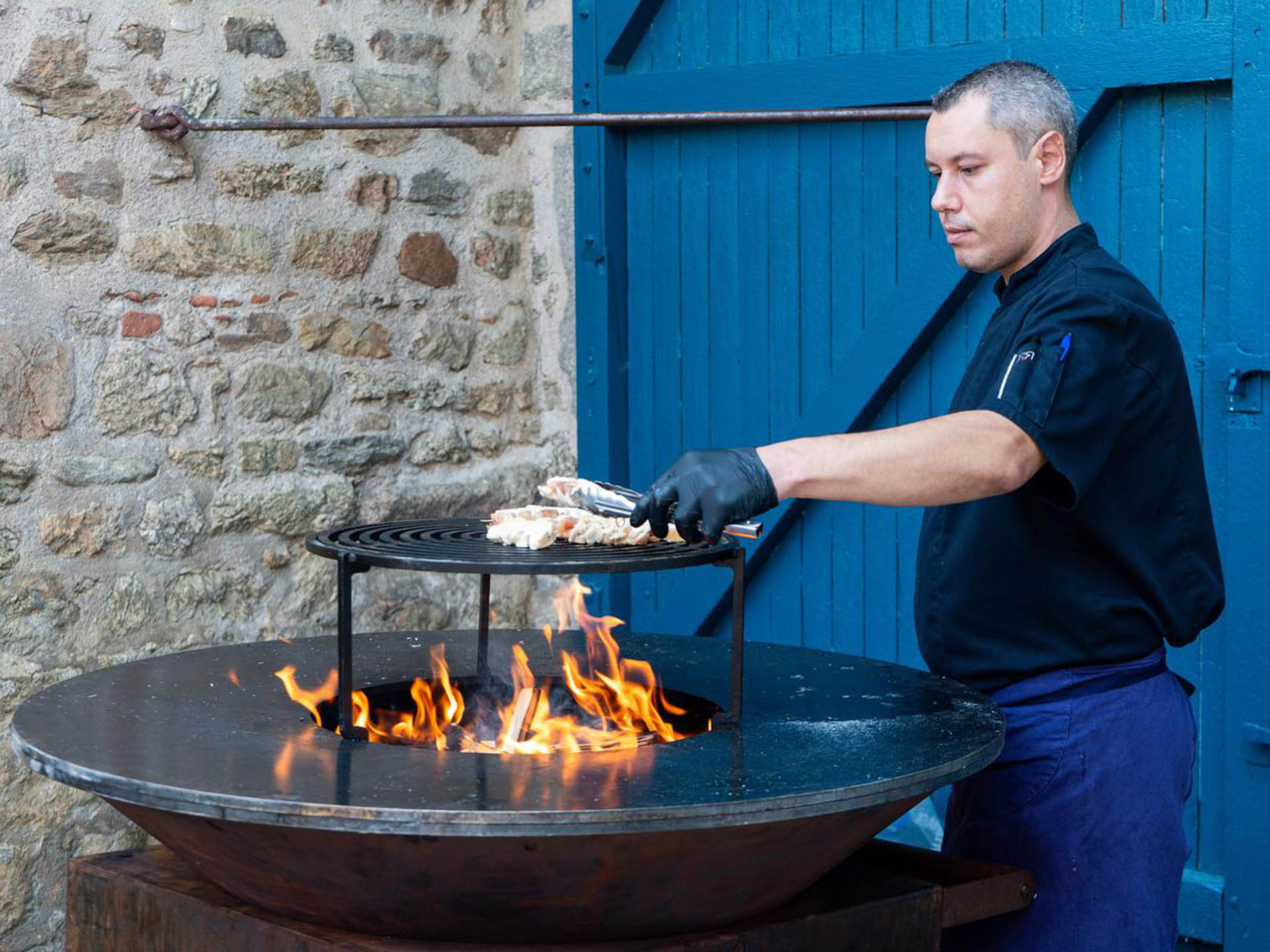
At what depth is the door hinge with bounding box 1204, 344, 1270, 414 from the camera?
3486 mm

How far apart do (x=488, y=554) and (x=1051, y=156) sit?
3.81 ft

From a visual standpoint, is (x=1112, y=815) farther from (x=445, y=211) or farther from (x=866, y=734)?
(x=445, y=211)

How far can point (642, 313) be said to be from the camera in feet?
16.1

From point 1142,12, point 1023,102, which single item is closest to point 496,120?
point 1142,12

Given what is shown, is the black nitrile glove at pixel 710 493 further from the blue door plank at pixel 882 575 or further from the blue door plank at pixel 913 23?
the blue door plank at pixel 913 23

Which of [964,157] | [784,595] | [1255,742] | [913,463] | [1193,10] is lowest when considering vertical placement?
[1255,742]

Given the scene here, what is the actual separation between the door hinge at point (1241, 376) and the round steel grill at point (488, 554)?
4.65 ft

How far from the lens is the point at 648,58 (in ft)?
15.7

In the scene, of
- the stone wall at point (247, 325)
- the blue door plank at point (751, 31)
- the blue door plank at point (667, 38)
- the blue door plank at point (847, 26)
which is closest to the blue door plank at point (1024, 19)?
the blue door plank at point (847, 26)

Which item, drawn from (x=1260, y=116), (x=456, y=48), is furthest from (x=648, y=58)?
(x=1260, y=116)

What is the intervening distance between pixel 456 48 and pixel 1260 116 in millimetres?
2391

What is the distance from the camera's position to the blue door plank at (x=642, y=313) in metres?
4.88

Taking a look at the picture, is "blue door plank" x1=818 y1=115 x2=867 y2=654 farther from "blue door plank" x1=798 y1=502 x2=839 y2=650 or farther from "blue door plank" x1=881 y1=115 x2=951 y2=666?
"blue door plank" x1=881 y1=115 x2=951 y2=666

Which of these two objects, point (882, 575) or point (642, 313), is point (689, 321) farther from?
point (882, 575)
